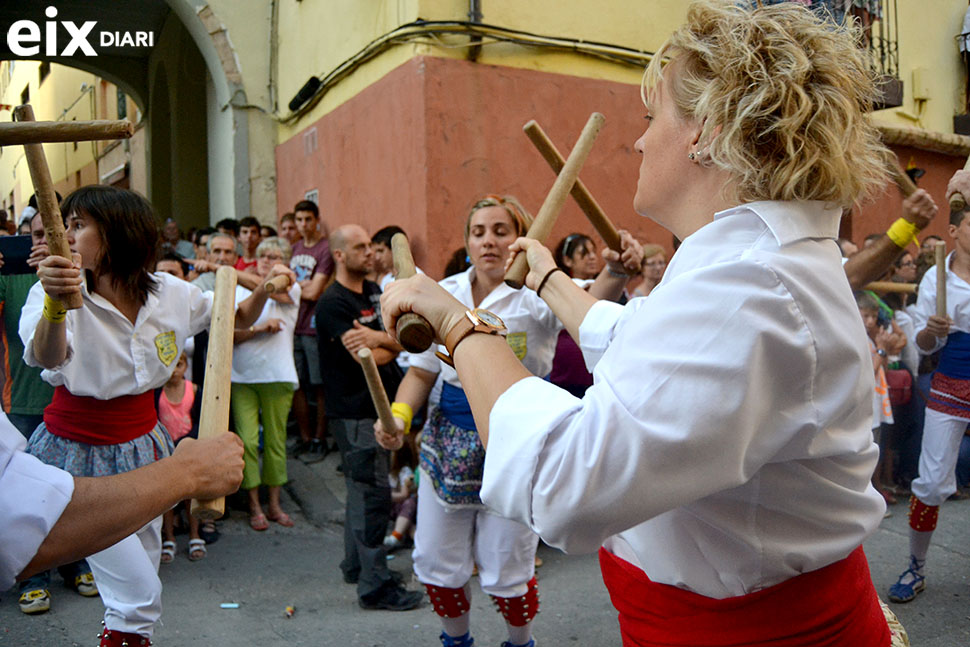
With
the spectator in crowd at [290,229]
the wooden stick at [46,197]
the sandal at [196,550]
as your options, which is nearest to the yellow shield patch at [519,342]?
the wooden stick at [46,197]

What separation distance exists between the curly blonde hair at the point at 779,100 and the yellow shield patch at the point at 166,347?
2.39 m

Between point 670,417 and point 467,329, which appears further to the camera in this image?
point 467,329

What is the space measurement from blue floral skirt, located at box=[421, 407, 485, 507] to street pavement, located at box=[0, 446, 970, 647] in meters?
1.08

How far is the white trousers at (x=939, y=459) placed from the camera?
4266mm

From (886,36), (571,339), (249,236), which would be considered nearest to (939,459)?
(571,339)

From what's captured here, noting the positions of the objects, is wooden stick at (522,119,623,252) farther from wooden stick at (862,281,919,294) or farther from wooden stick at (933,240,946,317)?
wooden stick at (933,240,946,317)

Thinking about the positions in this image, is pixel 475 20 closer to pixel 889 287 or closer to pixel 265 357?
pixel 265 357

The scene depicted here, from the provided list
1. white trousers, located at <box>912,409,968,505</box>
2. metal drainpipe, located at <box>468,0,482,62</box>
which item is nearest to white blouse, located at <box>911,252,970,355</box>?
white trousers, located at <box>912,409,968,505</box>

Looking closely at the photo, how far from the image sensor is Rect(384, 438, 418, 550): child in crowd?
5.29 m

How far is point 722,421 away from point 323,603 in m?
3.77

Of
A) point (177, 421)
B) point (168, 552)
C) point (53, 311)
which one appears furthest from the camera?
point (177, 421)

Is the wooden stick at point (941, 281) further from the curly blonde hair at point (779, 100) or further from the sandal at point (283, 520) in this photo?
the sandal at point (283, 520)

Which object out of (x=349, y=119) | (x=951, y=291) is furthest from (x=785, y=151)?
(x=349, y=119)

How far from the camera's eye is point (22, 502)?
1.43 metres
